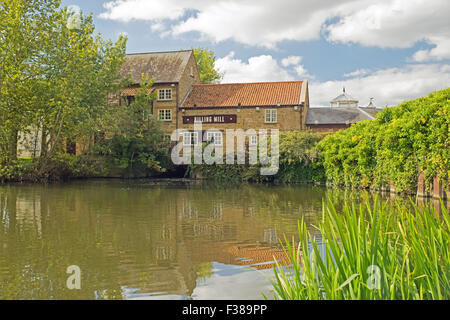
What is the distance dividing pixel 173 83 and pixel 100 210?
86.9ft

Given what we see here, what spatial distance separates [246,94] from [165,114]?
7.63 metres

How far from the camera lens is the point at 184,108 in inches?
1479

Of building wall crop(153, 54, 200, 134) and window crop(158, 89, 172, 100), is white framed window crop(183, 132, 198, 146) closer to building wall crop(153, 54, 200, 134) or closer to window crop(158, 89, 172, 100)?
building wall crop(153, 54, 200, 134)

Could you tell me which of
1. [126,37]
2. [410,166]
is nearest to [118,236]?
[410,166]

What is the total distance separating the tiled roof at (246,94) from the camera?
36.8 metres

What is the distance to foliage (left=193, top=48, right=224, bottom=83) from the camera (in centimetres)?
5319

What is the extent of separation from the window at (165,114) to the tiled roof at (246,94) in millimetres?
1525

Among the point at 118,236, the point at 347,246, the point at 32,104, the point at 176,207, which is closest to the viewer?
the point at 347,246

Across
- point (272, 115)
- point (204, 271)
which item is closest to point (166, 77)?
point (272, 115)

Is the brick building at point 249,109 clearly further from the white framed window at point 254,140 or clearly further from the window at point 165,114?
the window at point 165,114

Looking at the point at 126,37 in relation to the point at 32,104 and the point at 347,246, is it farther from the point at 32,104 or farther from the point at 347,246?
the point at 347,246

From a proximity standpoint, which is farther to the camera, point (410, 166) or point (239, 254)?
point (410, 166)

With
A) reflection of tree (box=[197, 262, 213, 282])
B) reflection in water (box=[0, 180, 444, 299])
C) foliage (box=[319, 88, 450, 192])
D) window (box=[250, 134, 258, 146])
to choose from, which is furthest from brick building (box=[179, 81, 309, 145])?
reflection of tree (box=[197, 262, 213, 282])

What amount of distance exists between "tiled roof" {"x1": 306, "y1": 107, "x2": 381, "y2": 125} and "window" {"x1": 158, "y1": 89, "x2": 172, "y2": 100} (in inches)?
497
